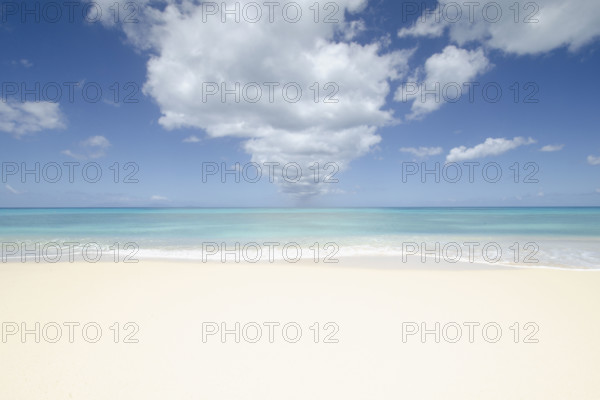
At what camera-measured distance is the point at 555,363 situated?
308 cm

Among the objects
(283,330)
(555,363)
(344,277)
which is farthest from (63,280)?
(555,363)

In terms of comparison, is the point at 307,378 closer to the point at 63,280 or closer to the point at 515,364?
the point at 515,364

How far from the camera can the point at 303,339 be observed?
11.9 ft

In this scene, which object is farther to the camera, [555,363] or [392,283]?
[392,283]

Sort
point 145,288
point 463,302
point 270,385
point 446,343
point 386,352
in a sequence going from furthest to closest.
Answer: point 145,288 < point 463,302 < point 446,343 < point 386,352 < point 270,385

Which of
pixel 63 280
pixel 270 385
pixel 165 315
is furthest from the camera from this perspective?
pixel 63 280

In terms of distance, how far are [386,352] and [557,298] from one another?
4255mm

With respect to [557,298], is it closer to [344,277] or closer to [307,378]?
[344,277]

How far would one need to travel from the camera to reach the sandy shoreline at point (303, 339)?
9.04 ft

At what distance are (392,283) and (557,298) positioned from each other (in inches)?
118

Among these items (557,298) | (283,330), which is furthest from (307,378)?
(557,298)

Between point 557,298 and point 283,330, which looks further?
point 557,298

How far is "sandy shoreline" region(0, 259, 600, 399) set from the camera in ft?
9.04

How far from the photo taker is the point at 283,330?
12.6 feet
